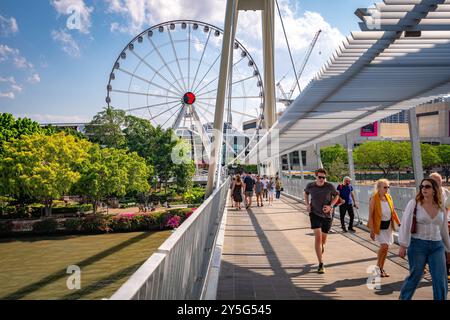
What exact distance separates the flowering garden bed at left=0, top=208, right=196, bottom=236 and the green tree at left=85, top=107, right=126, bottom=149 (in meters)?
26.9

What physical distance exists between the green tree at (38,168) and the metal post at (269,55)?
20517 mm

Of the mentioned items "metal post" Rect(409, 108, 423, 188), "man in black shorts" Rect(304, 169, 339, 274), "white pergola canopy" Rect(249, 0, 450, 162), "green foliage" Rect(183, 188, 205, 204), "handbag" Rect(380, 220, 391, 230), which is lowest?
"green foliage" Rect(183, 188, 205, 204)

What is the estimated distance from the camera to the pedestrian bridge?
10.9ft

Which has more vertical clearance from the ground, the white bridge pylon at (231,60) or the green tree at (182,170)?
the white bridge pylon at (231,60)

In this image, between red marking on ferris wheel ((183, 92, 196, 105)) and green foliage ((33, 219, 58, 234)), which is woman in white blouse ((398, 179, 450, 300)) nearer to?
green foliage ((33, 219, 58, 234))

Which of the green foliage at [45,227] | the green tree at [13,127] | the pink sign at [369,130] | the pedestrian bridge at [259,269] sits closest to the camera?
the pedestrian bridge at [259,269]

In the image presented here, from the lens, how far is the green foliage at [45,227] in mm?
36312

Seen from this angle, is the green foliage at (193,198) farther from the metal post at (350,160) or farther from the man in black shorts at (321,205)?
the man in black shorts at (321,205)

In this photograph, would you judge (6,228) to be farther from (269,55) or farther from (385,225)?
(385,225)

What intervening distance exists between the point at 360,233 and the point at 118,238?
27.0 m

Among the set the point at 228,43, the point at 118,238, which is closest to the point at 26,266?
the point at 118,238

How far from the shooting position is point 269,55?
27375 mm

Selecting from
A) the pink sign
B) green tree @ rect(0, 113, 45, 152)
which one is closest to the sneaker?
green tree @ rect(0, 113, 45, 152)

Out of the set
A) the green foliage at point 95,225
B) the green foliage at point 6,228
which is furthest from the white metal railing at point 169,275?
the green foliage at point 6,228
